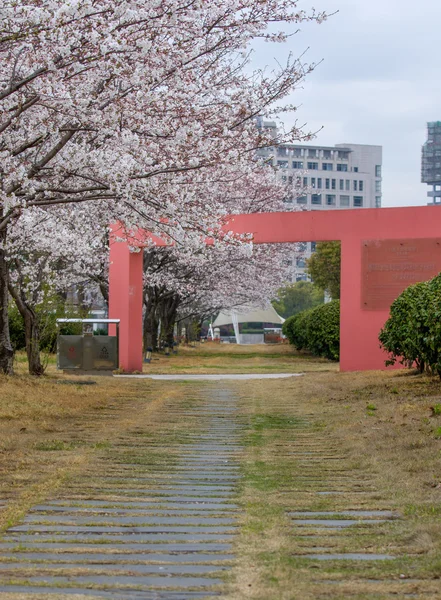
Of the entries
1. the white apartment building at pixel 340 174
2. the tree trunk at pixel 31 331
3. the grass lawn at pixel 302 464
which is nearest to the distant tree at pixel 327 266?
the tree trunk at pixel 31 331

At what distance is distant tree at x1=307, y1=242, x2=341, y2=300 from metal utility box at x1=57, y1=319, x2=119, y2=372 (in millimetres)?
35074

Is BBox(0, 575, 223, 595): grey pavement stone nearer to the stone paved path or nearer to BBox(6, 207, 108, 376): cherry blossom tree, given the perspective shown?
the stone paved path

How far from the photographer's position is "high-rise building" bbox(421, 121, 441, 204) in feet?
612

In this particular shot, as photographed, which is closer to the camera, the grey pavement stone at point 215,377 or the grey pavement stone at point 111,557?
the grey pavement stone at point 111,557

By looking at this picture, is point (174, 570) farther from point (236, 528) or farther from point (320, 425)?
point (320, 425)

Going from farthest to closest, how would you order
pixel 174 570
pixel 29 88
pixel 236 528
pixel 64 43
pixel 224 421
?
pixel 224 421 < pixel 29 88 < pixel 64 43 < pixel 236 528 < pixel 174 570

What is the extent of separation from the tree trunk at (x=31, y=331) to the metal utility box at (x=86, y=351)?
140 centimetres

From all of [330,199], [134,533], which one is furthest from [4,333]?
[330,199]

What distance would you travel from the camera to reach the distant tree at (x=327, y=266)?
56.3 meters

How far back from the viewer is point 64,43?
987 cm

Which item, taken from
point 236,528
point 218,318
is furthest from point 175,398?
point 218,318

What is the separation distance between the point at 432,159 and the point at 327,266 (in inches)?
5480

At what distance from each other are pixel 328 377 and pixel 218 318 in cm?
6343

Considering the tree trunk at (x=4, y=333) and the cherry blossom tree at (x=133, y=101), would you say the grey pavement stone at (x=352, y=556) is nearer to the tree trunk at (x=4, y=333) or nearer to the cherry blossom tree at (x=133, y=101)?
the cherry blossom tree at (x=133, y=101)
